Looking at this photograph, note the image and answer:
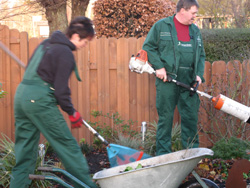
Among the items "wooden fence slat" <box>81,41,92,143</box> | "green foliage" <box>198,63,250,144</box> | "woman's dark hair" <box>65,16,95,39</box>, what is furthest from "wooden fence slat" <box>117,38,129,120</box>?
"woman's dark hair" <box>65,16,95,39</box>

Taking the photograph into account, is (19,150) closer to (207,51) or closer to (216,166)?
(216,166)

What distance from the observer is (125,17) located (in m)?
8.16

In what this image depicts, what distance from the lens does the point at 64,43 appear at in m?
2.98

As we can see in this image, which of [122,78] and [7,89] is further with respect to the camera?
[122,78]

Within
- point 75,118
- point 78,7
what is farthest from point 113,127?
point 78,7

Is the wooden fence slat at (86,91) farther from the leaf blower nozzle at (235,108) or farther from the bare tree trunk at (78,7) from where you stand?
the bare tree trunk at (78,7)

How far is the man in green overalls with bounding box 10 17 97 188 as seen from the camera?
2.90 metres

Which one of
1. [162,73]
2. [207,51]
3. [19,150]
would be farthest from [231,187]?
[207,51]

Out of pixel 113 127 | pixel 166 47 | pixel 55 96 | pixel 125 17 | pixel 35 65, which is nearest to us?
pixel 55 96

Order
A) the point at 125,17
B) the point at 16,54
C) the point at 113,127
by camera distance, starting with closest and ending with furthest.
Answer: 1. the point at 16,54
2. the point at 113,127
3. the point at 125,17

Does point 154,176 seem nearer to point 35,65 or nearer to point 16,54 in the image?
point 35,65

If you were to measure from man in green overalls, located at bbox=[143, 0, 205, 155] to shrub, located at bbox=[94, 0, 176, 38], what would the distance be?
3519 millimetres

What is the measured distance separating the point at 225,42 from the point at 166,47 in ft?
14.5

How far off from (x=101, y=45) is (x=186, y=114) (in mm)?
1888
